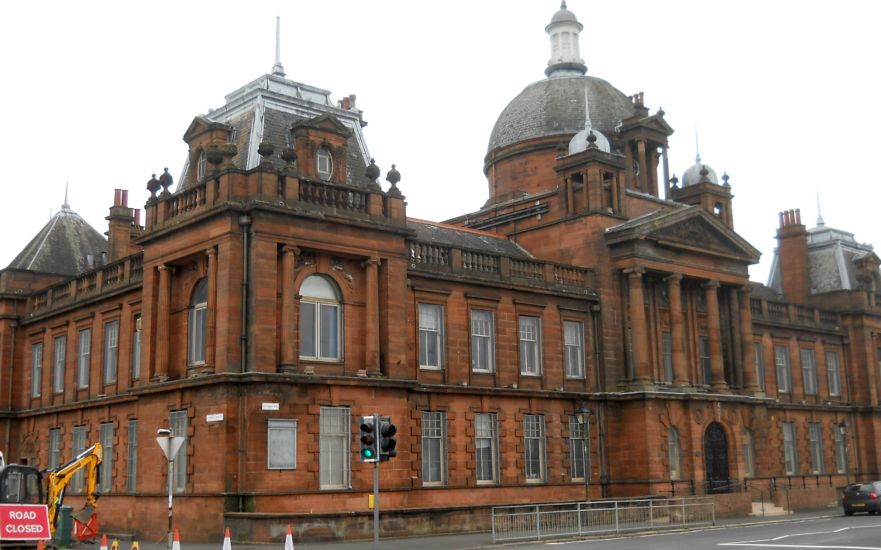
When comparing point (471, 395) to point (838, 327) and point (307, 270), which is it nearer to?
point (307, 270)

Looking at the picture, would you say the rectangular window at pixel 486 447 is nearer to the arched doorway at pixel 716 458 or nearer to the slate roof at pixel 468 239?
the slate roof at pixel 468 239

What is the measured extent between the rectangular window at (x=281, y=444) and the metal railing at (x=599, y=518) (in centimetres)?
616

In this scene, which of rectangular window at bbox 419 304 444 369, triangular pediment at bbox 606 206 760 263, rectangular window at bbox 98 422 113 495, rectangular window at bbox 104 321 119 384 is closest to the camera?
rectangular window at bbox 419 304 444 369

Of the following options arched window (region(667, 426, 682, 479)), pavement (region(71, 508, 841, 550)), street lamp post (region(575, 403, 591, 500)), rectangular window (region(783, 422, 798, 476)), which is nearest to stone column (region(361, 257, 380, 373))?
pavement (region(71, 508, 841, 550))

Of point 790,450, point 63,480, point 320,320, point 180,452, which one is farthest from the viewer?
point 790,450

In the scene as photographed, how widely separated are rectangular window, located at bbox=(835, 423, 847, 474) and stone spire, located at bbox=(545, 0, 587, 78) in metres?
23.6

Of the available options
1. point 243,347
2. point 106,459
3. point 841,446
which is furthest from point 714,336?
point 106,459

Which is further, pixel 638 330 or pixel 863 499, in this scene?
pixel 638 330

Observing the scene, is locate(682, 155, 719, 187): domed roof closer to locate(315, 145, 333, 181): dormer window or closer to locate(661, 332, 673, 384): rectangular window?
locate(661, 332, 673, 384): rectangular window

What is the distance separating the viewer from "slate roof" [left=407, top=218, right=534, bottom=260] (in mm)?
41531

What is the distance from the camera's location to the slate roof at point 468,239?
41.5m

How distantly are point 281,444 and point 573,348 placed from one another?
15.0 meters

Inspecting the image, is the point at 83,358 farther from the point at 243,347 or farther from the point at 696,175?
the point at 696,175

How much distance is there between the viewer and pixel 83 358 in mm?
43156
